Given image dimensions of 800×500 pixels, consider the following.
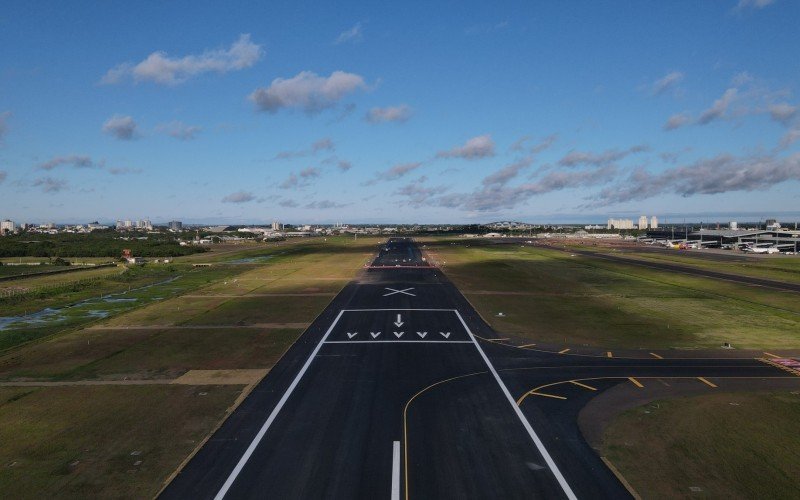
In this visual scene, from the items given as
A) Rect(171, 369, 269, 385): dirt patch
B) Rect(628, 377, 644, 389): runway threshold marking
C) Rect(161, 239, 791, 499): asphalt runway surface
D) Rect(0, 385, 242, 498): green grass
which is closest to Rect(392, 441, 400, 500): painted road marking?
Rect(161, 239, 791, 499): asphalt runway surface

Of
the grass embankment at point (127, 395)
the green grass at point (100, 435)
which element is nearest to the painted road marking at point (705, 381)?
the grass embankment at point (127, 395)

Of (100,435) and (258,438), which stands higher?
(100,435)

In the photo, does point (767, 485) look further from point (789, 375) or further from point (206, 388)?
point (206, 388)

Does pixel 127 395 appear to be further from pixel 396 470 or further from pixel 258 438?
pixel 396 470

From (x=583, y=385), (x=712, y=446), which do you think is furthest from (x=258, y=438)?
(x=712, y=446)

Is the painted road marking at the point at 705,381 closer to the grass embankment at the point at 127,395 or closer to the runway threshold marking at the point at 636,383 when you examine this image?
the runway threshold marking at the point at 636,383
